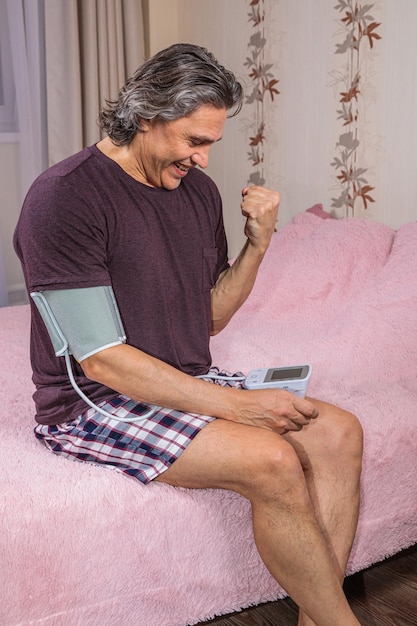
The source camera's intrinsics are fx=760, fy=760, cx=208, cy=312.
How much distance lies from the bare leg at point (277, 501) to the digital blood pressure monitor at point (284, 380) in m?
0.12

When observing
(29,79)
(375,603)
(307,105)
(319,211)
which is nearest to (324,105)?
(307,105)

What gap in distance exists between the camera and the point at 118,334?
134cm

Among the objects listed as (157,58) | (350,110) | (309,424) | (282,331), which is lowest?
(282,331)

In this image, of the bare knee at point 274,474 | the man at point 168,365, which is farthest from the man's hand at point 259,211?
the bare knee at point 274,474

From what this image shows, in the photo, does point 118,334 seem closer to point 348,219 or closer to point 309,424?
point 309,424

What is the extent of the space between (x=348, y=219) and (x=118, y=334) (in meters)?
1.31

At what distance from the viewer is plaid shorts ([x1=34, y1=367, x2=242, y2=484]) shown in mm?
1328

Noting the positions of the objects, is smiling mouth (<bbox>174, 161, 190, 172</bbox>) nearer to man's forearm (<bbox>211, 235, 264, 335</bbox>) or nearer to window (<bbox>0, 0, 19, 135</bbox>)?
man's forearm (<bbox>211, 235, 264, 335</bbox>)

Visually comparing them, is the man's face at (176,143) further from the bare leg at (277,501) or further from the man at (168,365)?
the bare leg at (277,501)

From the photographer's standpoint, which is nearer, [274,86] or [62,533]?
[62,533]

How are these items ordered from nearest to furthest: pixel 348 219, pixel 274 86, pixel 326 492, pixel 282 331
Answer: pixel 326 492 → pixel 282 331 → pixel 348 219 → pixel 274 86

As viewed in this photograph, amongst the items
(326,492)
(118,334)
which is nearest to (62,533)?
(118,334)

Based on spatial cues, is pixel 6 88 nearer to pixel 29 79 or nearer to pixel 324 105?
pixel 29 79

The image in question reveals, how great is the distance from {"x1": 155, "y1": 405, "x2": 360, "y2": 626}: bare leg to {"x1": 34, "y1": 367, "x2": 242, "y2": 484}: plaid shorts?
3 cm
